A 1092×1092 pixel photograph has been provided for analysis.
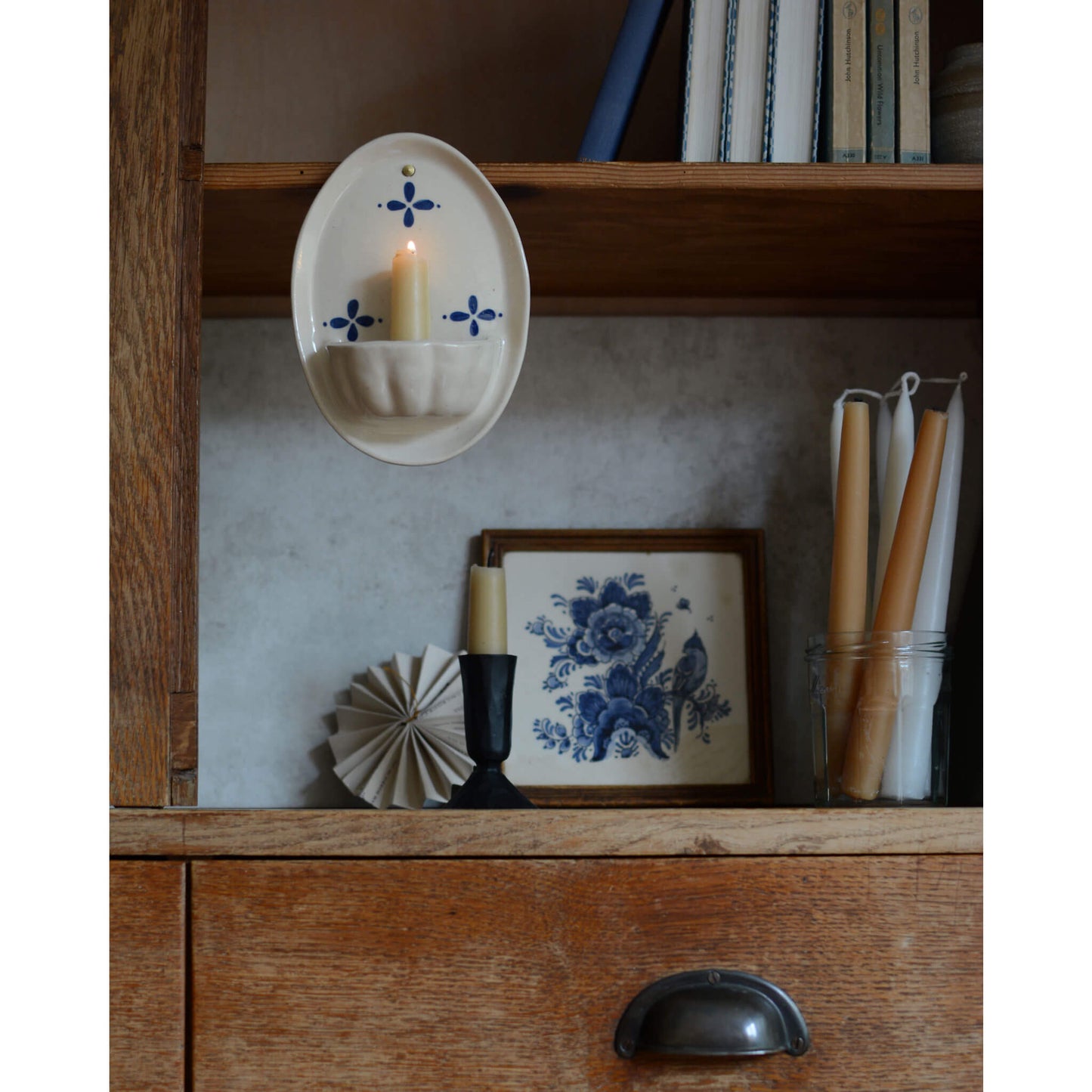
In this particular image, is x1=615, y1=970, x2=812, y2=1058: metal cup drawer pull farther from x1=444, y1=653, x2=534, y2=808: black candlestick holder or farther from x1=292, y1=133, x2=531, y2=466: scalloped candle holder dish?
x1=292, y1=133, x2=531, y2=466: scalloped candle holder dish

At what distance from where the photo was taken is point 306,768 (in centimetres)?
113

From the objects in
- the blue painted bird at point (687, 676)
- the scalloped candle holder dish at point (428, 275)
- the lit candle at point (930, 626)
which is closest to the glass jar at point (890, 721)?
the lit candle at point (930, 626)

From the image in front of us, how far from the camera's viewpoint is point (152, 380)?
79cm

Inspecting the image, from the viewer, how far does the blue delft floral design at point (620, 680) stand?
3.63 feet

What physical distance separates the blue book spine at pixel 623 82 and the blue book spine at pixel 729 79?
59 mm

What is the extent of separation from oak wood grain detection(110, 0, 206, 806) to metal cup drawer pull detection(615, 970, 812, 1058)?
36cm

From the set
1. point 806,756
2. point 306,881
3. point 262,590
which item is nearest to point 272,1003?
point 306,881

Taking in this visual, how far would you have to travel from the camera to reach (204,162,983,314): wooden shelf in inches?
34.6

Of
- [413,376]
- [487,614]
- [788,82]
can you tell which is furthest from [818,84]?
[487,614]

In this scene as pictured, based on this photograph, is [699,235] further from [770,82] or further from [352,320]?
[352,320]

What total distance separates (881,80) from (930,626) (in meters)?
0.48

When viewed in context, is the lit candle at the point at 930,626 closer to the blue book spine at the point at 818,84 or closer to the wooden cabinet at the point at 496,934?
the wooden cabinet at the point at 496,934

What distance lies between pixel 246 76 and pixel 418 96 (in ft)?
0.65

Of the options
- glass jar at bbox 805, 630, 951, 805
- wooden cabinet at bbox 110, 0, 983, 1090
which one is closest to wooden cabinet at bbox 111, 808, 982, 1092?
wooden cabinet at bbox 110, 0, 983, 1090
